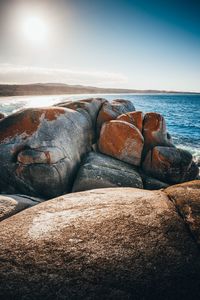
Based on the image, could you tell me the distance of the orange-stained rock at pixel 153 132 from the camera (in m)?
8.46

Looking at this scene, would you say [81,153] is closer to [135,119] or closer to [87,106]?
[87,106]

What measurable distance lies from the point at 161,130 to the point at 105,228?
6803mm

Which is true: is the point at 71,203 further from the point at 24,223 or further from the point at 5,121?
the point at 5,121

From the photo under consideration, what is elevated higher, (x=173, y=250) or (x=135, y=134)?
(x=135, y=134)

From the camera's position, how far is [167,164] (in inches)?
300

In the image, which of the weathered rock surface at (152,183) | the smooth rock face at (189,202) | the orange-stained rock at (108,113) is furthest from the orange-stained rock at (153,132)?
the smooth rock face at (189,202)

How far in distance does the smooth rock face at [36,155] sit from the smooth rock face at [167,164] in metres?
2.97

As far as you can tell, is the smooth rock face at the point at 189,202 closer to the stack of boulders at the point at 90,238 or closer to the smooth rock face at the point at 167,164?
the stack of boulders at the point at 90,238

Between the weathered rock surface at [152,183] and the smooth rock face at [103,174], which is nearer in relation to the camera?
the smooth rock face at [103,174]

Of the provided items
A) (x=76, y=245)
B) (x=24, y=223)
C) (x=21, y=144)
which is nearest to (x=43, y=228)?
(x=24, y=223)

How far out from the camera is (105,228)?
9.09 feet

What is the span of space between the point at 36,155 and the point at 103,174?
84.6 inches

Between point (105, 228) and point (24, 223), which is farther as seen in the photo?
point (24, 223)

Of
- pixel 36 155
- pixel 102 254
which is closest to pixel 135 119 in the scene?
pixel 36 155
